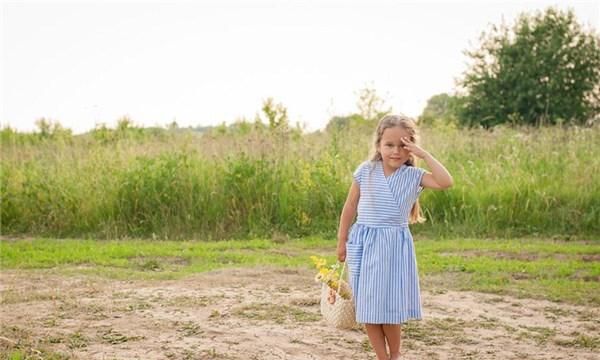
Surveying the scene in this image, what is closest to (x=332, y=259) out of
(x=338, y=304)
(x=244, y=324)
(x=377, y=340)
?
(x=244, y=324)

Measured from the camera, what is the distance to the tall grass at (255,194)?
1113 cm

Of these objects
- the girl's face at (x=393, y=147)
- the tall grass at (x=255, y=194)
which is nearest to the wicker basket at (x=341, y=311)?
the girl's face at (x=393, y=147)

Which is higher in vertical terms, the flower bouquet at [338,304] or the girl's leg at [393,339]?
the flower bouquet at [338,304]

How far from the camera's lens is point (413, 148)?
450cm

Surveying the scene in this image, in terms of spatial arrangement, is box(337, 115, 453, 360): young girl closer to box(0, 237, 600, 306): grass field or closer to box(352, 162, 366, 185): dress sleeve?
box(352, 162, 366, 185): dress sleeve

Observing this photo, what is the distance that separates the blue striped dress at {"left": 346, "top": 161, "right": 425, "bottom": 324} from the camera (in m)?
4.47

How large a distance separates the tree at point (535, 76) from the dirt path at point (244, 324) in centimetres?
2526

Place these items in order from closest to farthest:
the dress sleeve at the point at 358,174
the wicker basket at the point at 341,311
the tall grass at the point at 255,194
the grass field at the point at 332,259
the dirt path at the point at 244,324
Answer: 1. the dress sleeve at the point at 358,174
2. the wicker basket at the point at 341,311
3. the dirt path at the point at 244,324
4. the grass field at the point at 332,259
5. the tall grass at the point at 255,194

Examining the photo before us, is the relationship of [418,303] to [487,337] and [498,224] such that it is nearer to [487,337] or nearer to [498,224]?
[487,337]

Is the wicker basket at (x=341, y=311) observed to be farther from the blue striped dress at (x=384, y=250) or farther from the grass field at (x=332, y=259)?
the grass field at (x=332, y=259)

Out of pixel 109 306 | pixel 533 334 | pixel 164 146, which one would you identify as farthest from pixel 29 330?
pixel 164 146

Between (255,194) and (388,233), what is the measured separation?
7.13m

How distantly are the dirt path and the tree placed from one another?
2526 cm

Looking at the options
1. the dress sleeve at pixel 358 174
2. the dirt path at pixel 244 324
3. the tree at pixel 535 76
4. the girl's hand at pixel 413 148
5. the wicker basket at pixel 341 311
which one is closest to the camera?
the girl's hand at pixel 413 148
